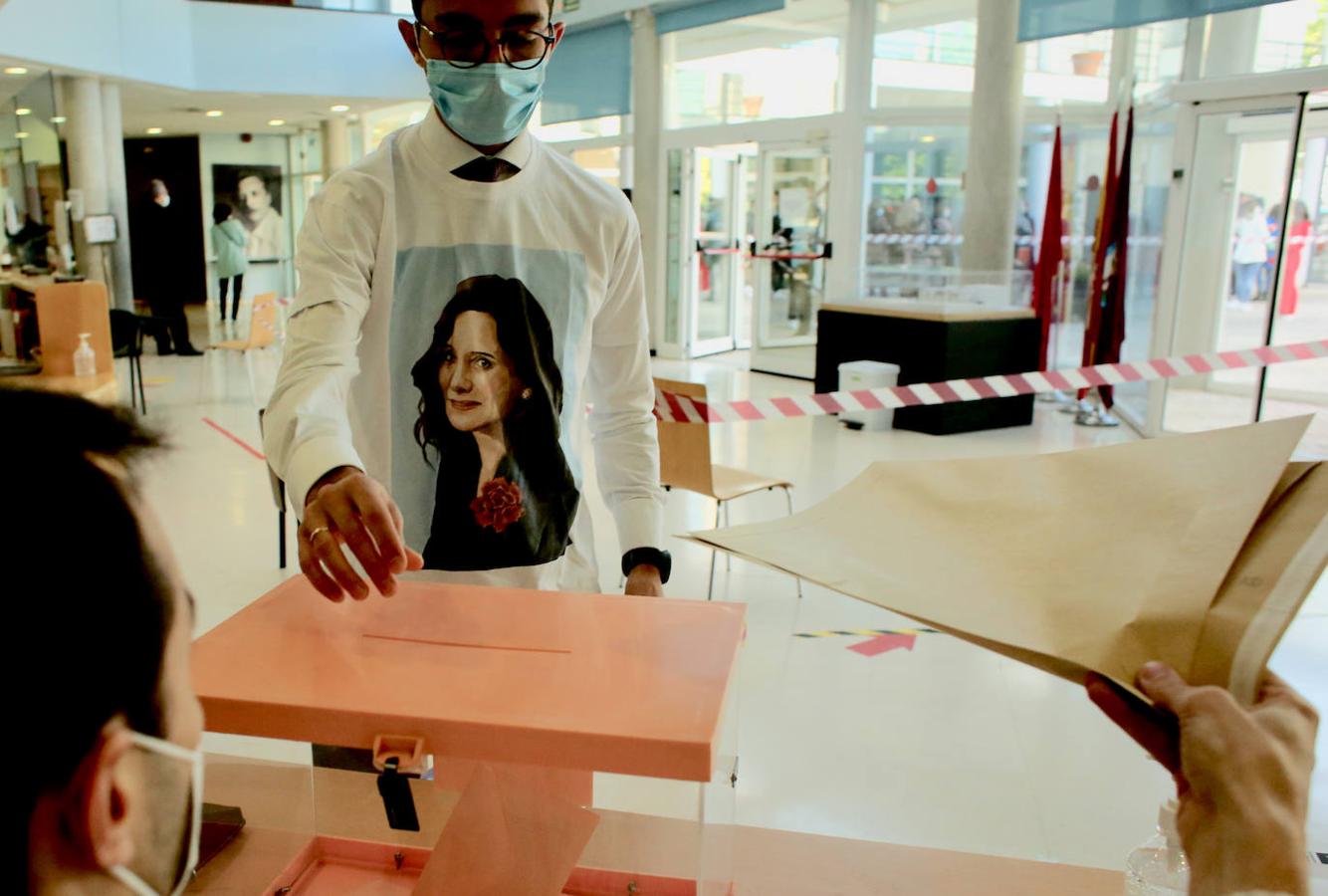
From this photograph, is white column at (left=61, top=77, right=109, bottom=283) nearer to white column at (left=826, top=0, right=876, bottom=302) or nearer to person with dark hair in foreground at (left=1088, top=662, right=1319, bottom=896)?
white column at (left=826, top=0, right=876, bottom=302)

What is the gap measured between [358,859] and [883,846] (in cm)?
56

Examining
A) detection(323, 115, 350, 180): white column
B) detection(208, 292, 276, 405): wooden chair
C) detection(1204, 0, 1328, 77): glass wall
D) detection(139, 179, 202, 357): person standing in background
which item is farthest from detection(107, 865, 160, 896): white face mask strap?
detection(139, 179, 202, 357): person standing in background

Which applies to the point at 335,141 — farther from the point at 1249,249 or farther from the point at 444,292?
the point at 444,292

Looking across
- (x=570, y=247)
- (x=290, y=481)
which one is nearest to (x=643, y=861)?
(x=290, y=481)

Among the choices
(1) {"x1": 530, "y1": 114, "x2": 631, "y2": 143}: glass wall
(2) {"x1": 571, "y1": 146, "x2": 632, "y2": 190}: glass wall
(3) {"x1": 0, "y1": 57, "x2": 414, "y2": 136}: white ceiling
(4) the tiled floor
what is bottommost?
(4) the tiled floor

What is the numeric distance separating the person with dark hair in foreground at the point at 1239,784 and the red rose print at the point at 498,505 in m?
0.98

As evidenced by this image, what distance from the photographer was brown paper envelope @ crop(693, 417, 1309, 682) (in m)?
0.64

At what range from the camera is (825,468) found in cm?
660

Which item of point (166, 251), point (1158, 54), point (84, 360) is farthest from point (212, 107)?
point (1158, 54)

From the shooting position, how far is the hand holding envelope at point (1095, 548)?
2.03 ft

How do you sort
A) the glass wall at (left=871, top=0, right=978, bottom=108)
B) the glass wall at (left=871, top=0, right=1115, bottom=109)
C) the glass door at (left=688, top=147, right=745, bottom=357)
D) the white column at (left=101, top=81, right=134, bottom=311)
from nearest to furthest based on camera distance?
the glass wall at (left=871, top=0, right=1115, bottom=109) → the glass wall at (left=871, top=0, right=978, bottom=108) → the white column at (left=101, top=81, right=134, bottom=311) → the glass door at (left=688, top=147, right=745, bottom=357)

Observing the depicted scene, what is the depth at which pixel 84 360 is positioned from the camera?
763 centimetres

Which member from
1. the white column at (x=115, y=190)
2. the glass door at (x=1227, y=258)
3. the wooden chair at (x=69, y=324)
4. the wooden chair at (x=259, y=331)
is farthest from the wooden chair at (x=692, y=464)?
the white column at (x=115, y=190)

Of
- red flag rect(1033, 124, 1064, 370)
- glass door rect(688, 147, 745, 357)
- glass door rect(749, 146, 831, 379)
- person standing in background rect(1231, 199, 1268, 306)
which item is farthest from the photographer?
glass door rect(688, 147, 745, 357)
